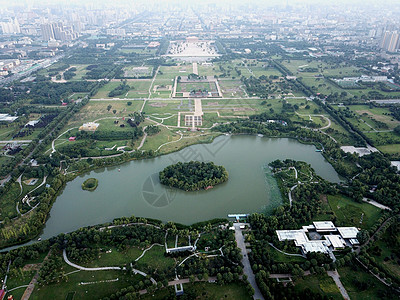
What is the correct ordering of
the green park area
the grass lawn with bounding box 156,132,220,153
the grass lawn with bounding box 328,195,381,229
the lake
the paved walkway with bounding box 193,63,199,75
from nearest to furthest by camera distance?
the grass lawn with bounding box 328,195,381,229 < the lake < the grass lawn with bounding box 156,132,220,153 < the green park area < the paved walkway with bounding box 193,63,199,75

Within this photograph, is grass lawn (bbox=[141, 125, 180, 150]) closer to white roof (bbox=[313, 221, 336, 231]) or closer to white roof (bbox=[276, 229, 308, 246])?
white roof (bbox=[276, 229, 308, 246])

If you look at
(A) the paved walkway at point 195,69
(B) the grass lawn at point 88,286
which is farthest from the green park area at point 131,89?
(B) the grass lawn at point 88,286

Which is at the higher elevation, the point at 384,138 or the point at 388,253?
the point at 384,138

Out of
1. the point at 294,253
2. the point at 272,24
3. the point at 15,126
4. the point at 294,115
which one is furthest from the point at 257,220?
the point at 272,24

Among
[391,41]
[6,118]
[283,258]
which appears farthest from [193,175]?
[391,41]

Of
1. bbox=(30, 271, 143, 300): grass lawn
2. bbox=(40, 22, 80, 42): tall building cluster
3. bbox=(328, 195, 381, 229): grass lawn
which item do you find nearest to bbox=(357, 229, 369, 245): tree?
bbox=(328, 195, 381, 229): grass lawn

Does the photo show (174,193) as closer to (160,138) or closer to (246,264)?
(246,264)
